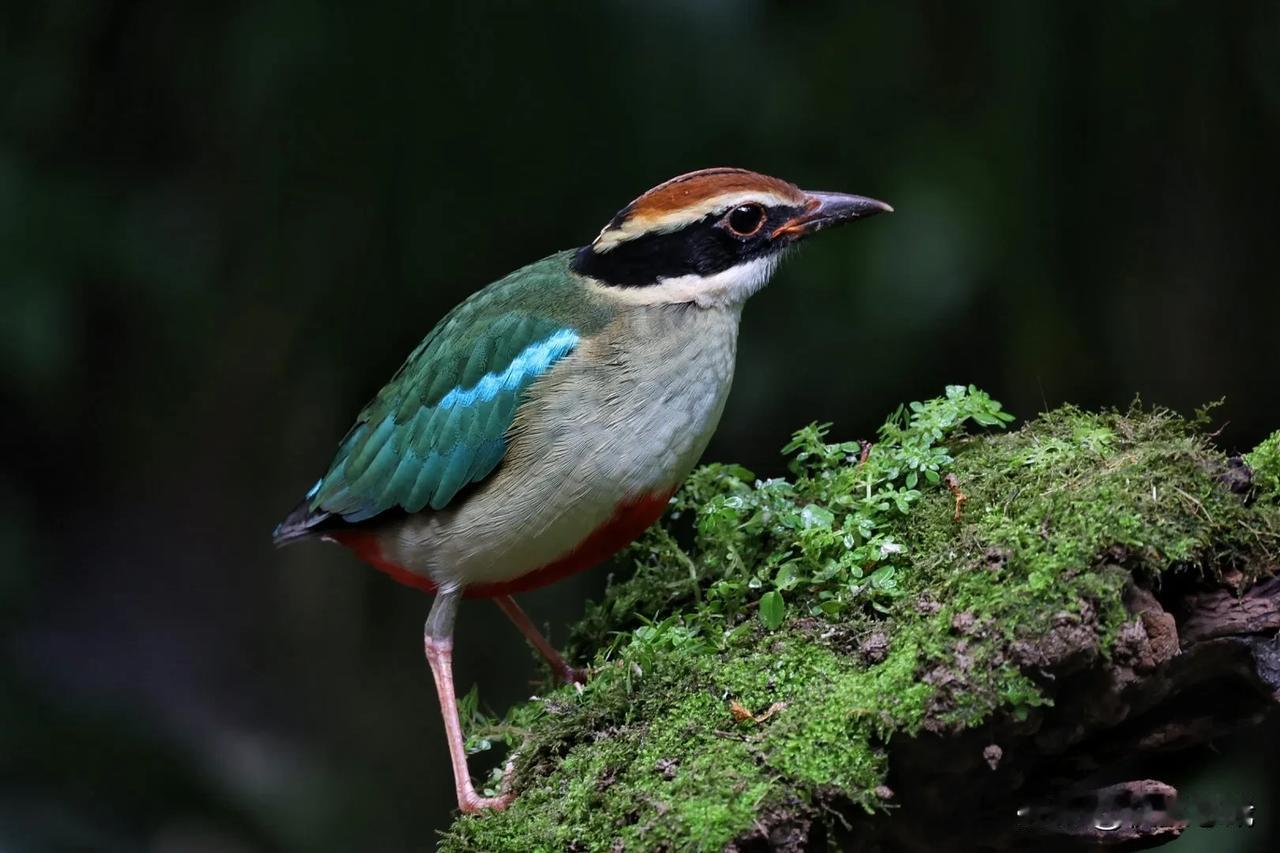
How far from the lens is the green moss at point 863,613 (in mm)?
3383

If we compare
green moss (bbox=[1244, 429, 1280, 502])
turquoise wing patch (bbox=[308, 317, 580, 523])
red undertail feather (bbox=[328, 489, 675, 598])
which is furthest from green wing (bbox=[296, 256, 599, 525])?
green moss (bbox=[1244, 429, 1280, 502])

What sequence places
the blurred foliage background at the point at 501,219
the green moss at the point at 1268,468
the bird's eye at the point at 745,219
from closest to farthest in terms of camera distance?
the green moss at the point at 1268,468, the bird's eye at the point at 745,219, the blurred foliage background at the point at 501,219

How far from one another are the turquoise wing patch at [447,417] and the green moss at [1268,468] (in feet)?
7.11

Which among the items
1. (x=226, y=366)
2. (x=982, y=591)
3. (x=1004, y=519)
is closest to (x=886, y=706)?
(x=982, y=591)

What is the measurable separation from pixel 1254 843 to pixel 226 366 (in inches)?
207

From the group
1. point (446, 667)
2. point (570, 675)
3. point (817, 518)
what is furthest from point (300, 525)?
point (817, 518)

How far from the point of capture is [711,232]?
4535mm

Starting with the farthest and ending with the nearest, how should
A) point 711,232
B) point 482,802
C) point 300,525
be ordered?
point 300,525 < point 711,232 < point 482,802

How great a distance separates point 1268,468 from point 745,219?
6.01 ft

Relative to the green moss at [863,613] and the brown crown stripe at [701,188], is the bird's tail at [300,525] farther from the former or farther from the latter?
the brown crown stripe at [701,188]

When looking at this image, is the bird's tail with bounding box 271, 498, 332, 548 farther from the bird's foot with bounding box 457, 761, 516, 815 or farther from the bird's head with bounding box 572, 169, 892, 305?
the bird's head with bounding box 572, 169, 892, 305

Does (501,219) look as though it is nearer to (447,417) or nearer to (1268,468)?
(447,417)

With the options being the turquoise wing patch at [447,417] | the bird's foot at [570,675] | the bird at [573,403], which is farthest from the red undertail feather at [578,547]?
the bird's foot at [570,675]

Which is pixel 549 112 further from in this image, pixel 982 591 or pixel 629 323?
pixel 982 591
